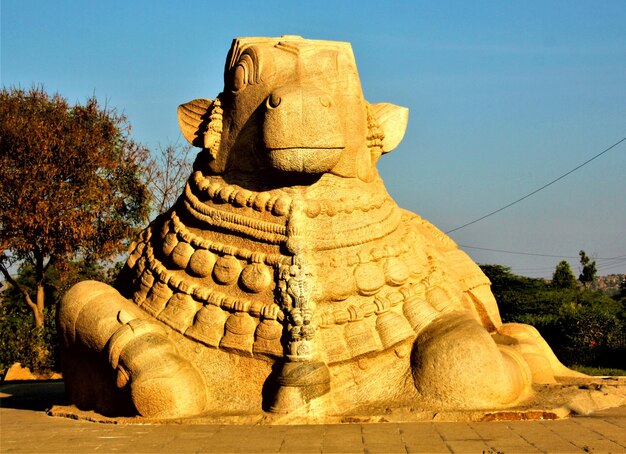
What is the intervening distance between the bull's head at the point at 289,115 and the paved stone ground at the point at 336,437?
6.23ft

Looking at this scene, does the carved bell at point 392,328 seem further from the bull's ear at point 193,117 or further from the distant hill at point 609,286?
the distant hill at point 609,286

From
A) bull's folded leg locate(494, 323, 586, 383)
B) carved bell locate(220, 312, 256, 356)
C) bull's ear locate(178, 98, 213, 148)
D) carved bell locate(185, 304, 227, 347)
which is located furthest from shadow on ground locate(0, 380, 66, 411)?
bull's folded leg locate(494, 323, 586, 383)

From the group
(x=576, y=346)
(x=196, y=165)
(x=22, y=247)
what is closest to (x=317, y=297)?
(x=196, y=165)

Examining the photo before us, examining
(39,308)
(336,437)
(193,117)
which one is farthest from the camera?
(39,308)

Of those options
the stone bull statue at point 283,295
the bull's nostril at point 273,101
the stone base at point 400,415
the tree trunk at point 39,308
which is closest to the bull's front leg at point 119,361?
the stone bull statue at point 283,295

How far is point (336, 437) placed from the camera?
5.05 metres

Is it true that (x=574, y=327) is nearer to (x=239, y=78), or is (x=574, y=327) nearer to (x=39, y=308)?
(x=39, y=308)

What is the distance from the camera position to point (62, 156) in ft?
51.9

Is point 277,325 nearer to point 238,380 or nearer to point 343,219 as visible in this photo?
point 238,380

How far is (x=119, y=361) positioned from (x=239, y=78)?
2.28 m

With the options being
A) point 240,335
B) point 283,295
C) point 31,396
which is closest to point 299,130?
point 283,295

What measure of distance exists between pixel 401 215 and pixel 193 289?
1872 millimetres

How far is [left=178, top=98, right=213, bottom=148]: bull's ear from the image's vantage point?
6.61m

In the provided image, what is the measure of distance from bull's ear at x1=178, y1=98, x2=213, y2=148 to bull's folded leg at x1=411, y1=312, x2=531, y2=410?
2492 millimetres
